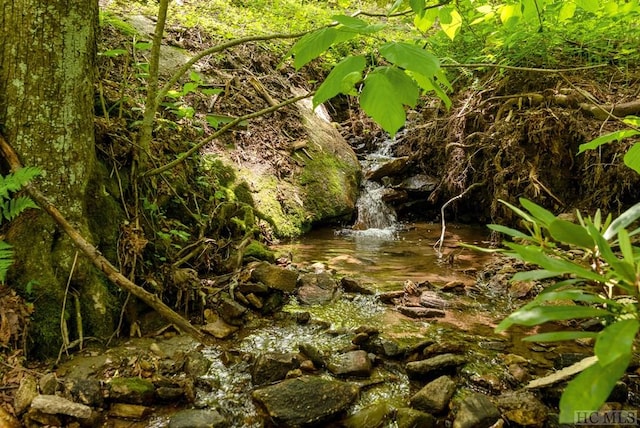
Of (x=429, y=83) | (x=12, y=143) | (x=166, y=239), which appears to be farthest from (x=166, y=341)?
(x=429, y=83)

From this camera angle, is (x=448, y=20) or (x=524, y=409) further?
(x=524, y=409)

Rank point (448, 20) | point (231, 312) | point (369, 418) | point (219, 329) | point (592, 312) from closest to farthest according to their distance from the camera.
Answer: point (592, 312), point (448, 20), point (369, 418), point (219, 329), point (231, 312)

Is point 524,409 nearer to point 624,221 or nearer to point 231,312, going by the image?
point 624,221

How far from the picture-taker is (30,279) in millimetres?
2252

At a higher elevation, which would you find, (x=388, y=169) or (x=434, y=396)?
(x=388, y=169)

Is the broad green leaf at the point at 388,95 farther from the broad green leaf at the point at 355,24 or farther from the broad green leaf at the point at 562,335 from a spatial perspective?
the broad green leaf at the point at 562,335

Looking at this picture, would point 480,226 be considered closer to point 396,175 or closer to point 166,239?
point 396,175

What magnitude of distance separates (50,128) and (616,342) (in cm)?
275

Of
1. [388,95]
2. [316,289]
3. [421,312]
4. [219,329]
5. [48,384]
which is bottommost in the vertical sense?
[421,312]

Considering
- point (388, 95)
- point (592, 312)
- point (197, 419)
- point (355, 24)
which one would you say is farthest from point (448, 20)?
point (197, 419)

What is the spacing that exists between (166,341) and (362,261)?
2.85 m

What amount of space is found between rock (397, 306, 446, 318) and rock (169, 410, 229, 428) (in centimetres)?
188

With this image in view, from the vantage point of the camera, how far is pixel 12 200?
2055mm

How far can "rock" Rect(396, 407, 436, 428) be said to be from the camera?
200cm
